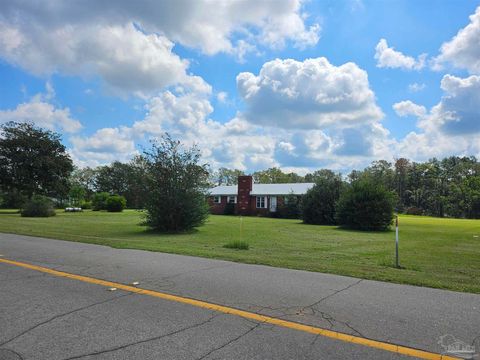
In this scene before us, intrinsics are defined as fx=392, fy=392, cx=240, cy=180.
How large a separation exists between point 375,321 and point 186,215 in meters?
17.0

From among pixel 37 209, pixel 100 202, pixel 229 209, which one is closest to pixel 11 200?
pixel 100 202

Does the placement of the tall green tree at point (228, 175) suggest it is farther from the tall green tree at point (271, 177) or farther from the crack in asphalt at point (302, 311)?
the crack in asphalt at point (302, 311)

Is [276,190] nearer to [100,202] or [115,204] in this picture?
[115,204]

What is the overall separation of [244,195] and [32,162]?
26223mm

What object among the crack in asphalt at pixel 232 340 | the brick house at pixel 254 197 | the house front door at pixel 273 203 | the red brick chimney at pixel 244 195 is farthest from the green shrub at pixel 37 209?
the crack in asphalt at pixel 232 340

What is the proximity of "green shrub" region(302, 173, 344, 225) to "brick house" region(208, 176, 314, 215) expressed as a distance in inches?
466

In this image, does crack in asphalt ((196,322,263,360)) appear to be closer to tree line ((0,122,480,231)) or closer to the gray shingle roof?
tree line ((0,122,480,231))

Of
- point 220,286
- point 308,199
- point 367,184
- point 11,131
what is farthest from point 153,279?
point 11,131

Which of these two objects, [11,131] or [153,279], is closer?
[153,279]

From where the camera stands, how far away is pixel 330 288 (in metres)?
6.86

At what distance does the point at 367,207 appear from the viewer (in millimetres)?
28062

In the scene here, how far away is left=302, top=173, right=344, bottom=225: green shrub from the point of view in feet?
113

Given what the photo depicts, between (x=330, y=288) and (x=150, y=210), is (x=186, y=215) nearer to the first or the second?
→ (x=150, y=210)

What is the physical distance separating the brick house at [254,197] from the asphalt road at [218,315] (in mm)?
40662
